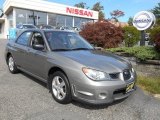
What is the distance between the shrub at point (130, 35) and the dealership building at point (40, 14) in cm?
1741

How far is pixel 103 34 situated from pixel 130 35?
200cm

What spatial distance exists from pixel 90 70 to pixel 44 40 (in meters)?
1.69

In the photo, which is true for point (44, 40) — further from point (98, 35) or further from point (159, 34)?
point (98, 35)

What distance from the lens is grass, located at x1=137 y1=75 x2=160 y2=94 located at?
609 centimetres

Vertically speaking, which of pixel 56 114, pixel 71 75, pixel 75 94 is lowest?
pixel 56 114

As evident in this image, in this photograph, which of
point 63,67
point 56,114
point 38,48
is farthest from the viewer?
point 38,48

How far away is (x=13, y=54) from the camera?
23.6 ft

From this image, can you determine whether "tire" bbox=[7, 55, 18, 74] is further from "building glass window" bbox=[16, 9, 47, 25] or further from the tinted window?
"building glass window" bbox=[16, 9, 47, 25]

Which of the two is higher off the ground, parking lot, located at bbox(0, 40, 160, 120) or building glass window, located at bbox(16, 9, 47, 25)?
building glass window, located at bbox(16, 9, 47, 25)

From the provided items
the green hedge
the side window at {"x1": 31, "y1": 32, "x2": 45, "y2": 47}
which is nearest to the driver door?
the side window at {"x1": 31, "y1": 32, "x2": 45, "y2": 47}

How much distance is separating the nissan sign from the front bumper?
6010 millimetres

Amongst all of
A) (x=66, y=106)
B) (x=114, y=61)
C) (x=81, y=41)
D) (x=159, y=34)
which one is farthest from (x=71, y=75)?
(x=159, y=34)

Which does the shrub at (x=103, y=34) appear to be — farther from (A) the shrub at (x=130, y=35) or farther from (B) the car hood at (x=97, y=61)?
(B) the car hood at (x=97, y=61)

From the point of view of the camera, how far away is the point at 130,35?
471 inches
